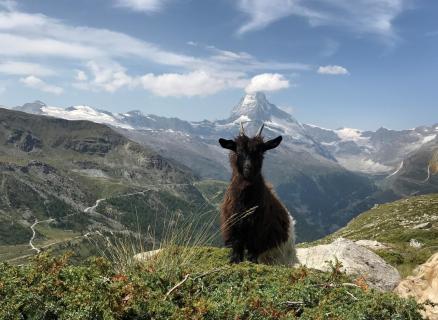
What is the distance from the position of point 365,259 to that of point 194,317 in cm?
1415

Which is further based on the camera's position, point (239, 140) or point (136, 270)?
point (239, 140)

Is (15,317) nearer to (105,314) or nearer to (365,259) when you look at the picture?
(105,314)

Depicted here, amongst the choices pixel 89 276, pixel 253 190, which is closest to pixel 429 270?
pixel 253 190

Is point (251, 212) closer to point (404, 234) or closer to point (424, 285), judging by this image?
point (424, 285)

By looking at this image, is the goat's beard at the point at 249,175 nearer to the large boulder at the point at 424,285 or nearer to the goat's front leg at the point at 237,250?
the goat's front leg at the point at 237,250

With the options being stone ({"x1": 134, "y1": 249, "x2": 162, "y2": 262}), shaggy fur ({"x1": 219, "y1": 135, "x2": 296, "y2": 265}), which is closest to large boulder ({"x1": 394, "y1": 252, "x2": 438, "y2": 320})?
shaggy fur ({"x1": 219, "y1": 135, "x2": 296, "y2": 265})

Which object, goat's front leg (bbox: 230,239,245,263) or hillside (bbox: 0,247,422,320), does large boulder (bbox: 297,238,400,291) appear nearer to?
goat's front leg (bbox: 230,239,245,263)

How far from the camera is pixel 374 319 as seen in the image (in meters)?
5.38

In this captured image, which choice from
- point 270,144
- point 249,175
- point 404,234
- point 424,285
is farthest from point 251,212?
point 404,234

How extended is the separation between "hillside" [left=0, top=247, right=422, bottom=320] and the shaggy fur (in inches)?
233

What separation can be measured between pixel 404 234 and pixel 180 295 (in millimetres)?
41177

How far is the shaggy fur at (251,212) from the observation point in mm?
13086

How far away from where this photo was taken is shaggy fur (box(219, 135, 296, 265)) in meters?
13.1

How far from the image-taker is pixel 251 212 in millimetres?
12609
